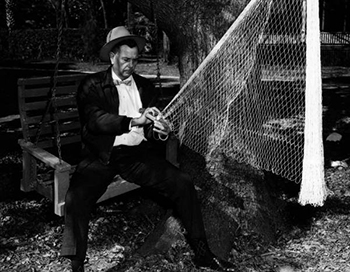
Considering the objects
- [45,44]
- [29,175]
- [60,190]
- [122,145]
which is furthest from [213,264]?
[45,44]

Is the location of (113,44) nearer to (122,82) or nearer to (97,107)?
(122,82)

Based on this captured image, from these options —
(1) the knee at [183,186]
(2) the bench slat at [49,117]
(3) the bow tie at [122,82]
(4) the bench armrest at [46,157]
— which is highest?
(3) the bow tie at [122,82]

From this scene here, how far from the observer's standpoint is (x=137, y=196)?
5.55m

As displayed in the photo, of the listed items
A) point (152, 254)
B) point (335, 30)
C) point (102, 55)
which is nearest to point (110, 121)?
point (102, 55)

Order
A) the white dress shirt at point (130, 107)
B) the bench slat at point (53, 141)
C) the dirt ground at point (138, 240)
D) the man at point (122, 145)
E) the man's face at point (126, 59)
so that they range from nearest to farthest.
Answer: the man at point (122, 145) < the man's face at point (126, 59) < the white dress shirt at point (130, 107) < the dirt ground at point (138, 240) < the bench slat at point (53, 141)

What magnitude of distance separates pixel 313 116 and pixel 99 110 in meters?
1.36

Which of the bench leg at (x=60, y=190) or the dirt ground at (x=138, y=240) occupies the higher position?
the bench leg at (x=60, y=190)

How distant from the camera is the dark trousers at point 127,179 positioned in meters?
3.62

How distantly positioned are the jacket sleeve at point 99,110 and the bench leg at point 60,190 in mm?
349

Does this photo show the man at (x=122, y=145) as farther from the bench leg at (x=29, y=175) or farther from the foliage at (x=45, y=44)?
the foliage at (x=45, y=44)

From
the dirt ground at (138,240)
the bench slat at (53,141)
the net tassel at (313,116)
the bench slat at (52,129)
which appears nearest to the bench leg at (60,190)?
the dirt ground at (138,240)

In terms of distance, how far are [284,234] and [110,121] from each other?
1.76m

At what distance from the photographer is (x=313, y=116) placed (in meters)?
3.81

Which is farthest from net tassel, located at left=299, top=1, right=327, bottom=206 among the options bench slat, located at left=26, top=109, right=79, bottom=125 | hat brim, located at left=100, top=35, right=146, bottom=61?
bench slat, located at left=26, top=109, right=79, bottom=125
